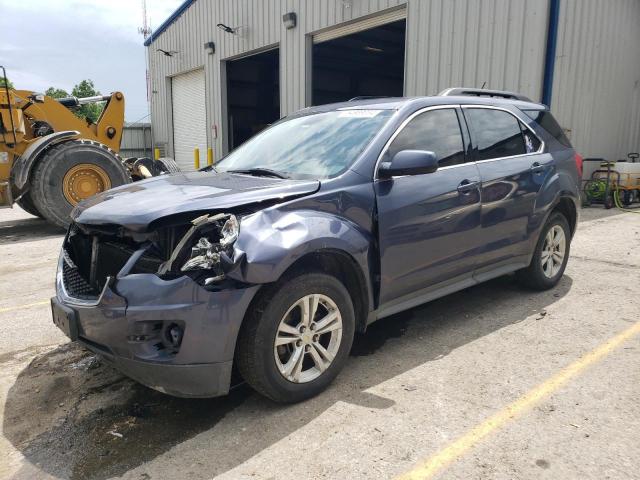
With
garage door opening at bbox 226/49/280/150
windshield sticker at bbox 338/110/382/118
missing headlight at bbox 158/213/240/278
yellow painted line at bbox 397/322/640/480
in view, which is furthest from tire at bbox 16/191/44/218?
garage door opening at bbox 226/49/280/150

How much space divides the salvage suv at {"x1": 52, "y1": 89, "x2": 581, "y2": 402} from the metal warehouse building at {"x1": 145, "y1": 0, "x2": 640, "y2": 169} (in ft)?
20.3

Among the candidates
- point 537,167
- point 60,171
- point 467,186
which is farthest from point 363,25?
point 467,186

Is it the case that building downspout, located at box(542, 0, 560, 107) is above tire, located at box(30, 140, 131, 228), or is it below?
above

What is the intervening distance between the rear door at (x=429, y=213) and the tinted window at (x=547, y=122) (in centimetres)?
123

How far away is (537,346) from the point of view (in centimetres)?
360

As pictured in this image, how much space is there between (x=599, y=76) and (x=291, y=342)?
11404mm

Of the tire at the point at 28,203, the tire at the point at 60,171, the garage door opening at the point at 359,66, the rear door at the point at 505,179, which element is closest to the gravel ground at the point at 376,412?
the rear door at the point at 505,179

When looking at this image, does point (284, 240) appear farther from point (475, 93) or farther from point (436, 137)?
point (475, 93)

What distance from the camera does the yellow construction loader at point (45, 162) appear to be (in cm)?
810

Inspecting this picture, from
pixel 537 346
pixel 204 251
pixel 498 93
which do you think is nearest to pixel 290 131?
pixel 204 251

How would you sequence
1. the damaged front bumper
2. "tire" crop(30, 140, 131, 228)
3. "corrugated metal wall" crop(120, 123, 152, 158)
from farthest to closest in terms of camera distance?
"corrugated metal wall" crop(120, 123, 152, 158)
"tire" crop(30, 140, 131, 228)
the damaged front bumper

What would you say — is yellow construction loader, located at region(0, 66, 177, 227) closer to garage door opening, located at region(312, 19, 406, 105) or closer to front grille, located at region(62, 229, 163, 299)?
front grille, located at region(62, 229, 163, 299)

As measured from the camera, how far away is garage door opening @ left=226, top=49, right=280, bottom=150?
20047 millimetres

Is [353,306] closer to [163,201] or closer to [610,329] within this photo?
[163,201]
